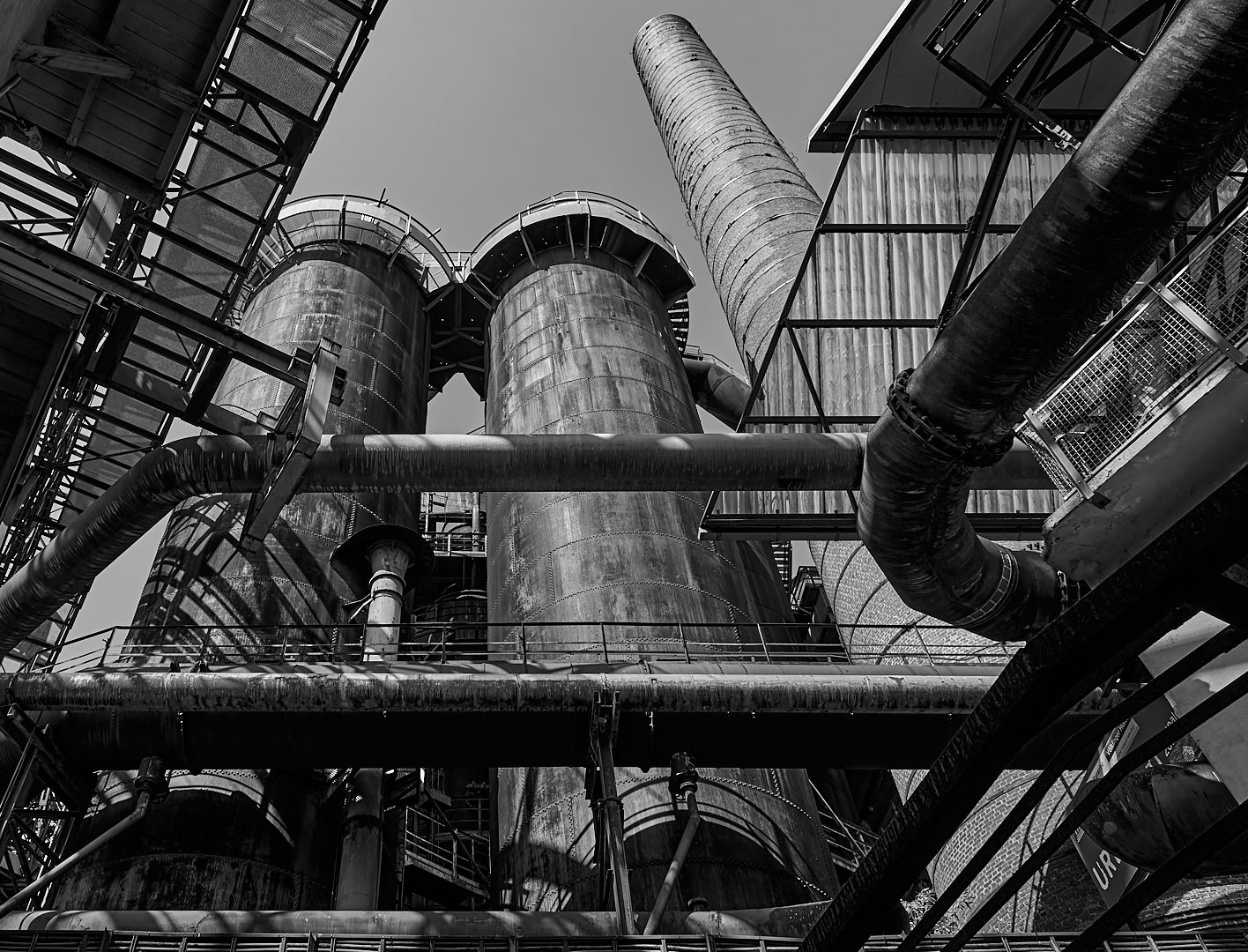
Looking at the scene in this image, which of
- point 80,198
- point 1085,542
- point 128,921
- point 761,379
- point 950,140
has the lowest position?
point 128,921

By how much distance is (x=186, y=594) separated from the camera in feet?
58.7

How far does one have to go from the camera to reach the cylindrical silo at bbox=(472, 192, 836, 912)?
1390 cm

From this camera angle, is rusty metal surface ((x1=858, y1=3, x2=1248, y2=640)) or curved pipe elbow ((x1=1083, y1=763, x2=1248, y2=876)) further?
curved pipe elbow ((x1=1083, y1=763, x2=1248, y2=876))

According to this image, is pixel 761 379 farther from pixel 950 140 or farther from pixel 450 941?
pixel 450 941

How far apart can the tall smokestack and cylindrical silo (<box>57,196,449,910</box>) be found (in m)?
8.12

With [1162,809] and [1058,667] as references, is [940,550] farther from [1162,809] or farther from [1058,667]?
[1058,667]

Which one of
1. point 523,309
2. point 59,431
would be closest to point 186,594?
point 59,431

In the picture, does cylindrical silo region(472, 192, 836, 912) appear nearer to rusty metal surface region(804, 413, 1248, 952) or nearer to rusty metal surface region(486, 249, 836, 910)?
rusty metal surface region(486, 249, 836, 910)

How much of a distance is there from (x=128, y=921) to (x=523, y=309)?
19438mm

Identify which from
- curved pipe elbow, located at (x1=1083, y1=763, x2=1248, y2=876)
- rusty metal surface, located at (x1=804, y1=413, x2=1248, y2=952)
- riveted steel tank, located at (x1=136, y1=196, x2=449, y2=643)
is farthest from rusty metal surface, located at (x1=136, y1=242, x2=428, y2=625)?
rusty metal surface, located at (x1=804, y1=413, x2=1248, y2=952)

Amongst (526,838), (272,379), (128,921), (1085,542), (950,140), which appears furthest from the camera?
(272,379)

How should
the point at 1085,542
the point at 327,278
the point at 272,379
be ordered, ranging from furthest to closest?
the point at 327,278 → the point at 272,379 → the point at 1085,542

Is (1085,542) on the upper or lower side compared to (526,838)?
lower

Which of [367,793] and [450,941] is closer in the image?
[450,941]
